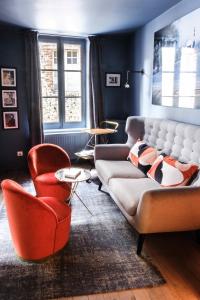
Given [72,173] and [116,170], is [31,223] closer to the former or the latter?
[72,173]

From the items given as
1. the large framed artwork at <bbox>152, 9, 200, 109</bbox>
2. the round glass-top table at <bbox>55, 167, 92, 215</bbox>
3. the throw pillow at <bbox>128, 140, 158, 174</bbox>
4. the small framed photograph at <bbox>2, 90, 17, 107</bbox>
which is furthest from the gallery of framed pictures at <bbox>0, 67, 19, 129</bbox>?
the large framed artwork at <bbox>152, 9, 200, 109</bbox>

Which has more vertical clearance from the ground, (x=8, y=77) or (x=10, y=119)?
(x=8, y=77)

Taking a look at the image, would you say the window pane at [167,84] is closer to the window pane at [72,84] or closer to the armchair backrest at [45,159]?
the armchair backrest at [45,159]

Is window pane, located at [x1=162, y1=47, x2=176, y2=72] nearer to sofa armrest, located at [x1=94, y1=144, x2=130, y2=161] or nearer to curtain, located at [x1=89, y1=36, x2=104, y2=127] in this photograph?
sofa armrest, located at [x1=94, y1=144, x2=130, y2=161]

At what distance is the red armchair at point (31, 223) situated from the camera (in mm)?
1945

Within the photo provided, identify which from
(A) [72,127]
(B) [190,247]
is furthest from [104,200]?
(A) [72,127]

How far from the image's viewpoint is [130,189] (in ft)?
8.30

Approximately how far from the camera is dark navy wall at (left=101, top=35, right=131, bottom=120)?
495cm

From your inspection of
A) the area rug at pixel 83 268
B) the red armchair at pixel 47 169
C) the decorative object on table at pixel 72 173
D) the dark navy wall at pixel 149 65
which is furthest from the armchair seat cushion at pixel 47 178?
the dark navy wall at pixel 149 65

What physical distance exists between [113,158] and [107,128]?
140cm

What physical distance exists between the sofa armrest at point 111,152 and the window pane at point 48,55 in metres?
2.14

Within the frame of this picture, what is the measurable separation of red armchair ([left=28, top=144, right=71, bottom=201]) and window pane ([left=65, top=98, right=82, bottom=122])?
1895 millimetres

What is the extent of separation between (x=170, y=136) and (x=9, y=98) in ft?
9.45

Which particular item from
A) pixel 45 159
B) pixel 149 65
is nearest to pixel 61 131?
pixel 45 159
